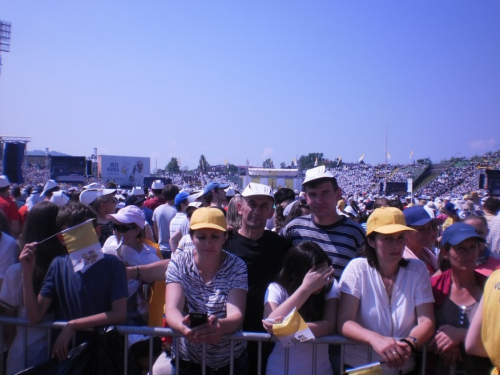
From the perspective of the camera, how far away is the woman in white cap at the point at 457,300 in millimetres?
2760

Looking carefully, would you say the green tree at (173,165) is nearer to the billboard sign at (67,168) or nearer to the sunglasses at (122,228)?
the billboard sign at (67,168)

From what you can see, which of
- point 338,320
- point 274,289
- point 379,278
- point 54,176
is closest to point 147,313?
point 274,289

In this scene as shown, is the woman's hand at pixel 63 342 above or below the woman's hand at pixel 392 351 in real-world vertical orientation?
below

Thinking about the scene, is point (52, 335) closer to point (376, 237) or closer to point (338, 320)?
point (338, 320)

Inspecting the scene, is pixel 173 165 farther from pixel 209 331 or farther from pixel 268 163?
pixel 209 331

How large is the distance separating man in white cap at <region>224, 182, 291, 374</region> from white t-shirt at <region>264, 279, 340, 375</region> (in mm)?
270

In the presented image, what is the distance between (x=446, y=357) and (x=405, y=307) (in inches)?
15.7

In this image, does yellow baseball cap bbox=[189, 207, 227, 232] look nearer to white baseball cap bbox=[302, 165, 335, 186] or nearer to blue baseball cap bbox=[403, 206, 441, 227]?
white baseball cap bbox=[302, 165, 335, 186]

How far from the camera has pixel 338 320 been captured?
293cm

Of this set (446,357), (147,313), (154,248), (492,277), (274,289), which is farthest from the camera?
(154,248)

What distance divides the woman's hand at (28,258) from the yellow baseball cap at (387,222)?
239 centimetres

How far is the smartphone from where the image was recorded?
2684mm

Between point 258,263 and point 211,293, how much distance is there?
0.46 metres

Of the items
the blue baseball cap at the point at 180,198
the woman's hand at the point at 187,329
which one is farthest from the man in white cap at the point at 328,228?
the blue baseball cap at the point at 180,198
